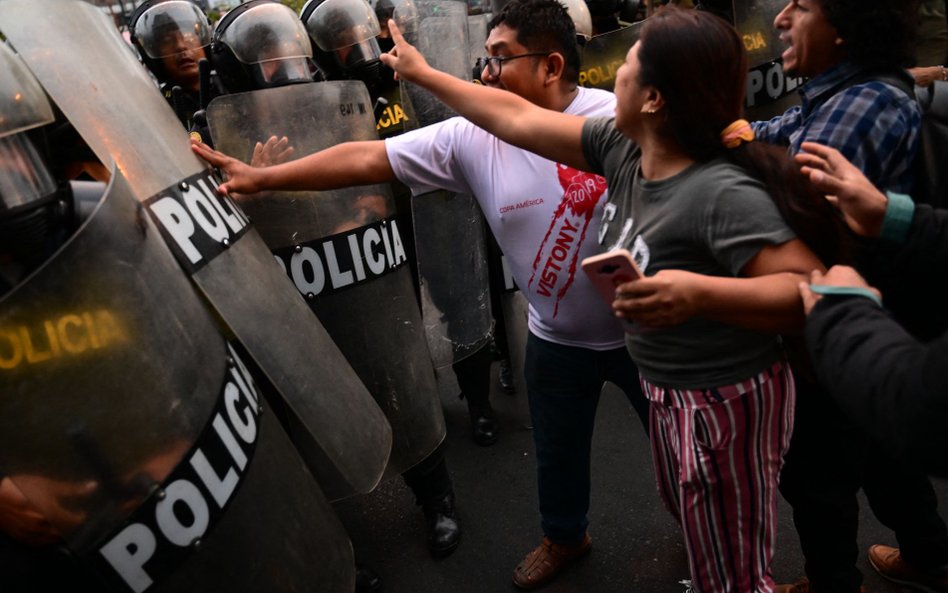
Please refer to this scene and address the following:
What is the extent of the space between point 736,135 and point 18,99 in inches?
52.0

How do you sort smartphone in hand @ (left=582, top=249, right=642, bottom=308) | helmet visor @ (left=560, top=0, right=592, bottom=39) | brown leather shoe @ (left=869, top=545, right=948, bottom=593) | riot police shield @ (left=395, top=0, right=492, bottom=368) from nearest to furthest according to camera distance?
smartphone in hand @ (left=582, top=249, right=642, bottom=308) → brown leather shoe @ (left=869, top=545, right=948, bottom=593) → riot police shield @ (left=395, top=0, right=492, bottom=368) → helmet visor @ (left=560, top=0, right=592, bottom=39)

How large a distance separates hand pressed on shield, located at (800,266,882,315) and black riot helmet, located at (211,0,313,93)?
166 centimetres

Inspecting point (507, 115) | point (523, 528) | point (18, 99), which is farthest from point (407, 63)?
point (523, 528)

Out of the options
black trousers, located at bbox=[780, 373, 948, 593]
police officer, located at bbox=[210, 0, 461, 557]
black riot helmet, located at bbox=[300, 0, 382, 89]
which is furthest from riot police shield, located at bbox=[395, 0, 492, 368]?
black trousers, located at bbox=[780, 373, 948, 593]

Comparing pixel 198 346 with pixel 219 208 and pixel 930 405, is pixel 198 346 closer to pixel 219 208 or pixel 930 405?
pixel 219 208

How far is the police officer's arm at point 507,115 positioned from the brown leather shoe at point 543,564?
1.37 m

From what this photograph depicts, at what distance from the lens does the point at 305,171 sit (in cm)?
197

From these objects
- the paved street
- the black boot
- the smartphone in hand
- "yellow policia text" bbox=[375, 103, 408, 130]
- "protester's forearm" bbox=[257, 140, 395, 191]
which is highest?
"protester's forearm" bbox=[257, 140, 395, 191]

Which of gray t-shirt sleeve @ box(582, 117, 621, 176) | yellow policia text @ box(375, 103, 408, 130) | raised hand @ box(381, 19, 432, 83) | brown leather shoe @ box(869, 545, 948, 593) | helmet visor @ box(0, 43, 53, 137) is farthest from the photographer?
yellow policia text @ box(375, 103, 408, 130)

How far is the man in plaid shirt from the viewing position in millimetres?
1719

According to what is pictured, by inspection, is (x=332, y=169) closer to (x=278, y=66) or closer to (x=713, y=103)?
(x=278, y=66)

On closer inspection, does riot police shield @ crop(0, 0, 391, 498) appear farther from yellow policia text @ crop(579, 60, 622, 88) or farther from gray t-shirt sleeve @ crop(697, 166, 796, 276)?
yellow policia text @ crop(579, 60, 622, 88)

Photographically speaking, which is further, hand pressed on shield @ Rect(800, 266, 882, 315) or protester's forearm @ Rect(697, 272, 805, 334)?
protester's forearm @ Rect(697, 272, 805, 334)

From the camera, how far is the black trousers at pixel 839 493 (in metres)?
1.96
